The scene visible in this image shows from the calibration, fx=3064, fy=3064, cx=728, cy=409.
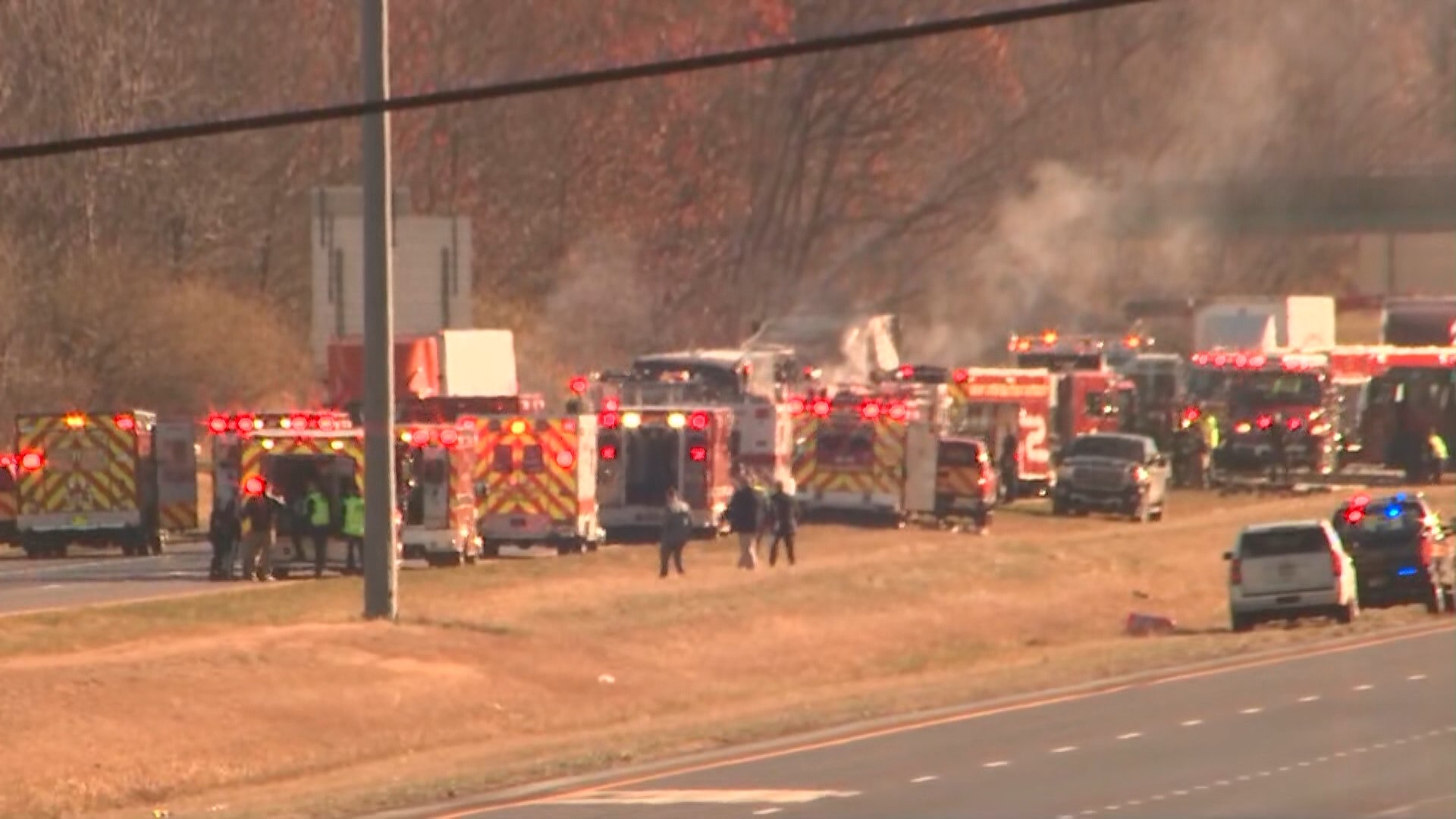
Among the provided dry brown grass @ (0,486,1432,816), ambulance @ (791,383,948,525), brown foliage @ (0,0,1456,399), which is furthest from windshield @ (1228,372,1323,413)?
dry brown grass @ (0,486,1432,816)

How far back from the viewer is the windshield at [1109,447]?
60.6m

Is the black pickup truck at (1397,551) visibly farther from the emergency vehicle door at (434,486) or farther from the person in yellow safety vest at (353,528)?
the person in yellow safety vest at (353,528)

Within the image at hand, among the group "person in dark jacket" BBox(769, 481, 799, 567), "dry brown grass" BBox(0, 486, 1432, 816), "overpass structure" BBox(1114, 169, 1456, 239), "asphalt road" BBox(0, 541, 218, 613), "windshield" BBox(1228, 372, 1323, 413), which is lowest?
"dry brown grass" BBox(0, 486, 1432, 816)

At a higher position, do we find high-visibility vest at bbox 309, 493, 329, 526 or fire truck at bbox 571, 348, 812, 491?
fire truck at bbox 571, 348, 812, 491

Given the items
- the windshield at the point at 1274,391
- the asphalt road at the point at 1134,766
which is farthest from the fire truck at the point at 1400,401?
the asphalt road at the point at 1134,766

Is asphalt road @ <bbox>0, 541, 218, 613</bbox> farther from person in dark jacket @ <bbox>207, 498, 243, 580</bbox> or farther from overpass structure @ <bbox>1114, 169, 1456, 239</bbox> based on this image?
overpass structure @ <bbox>1114, 169, 1456, 239</bbox>

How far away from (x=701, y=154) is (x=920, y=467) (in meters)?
31.2

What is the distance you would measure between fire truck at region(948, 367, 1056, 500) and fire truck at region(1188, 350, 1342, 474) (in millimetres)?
5227

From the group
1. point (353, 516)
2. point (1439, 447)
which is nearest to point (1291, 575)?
point (353, 516)

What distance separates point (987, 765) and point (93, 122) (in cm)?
3827

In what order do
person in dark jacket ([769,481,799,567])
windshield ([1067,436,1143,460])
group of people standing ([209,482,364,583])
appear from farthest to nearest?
Result: windshield ([1067,436,1143,460]), person in dark jacket ([769,481,799,567]), group of people standing ([209,482,364,583])

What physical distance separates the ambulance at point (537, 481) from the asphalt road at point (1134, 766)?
15174mm

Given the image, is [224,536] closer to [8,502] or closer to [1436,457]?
[8,502]

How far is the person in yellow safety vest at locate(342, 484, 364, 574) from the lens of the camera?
4244 centimetres
